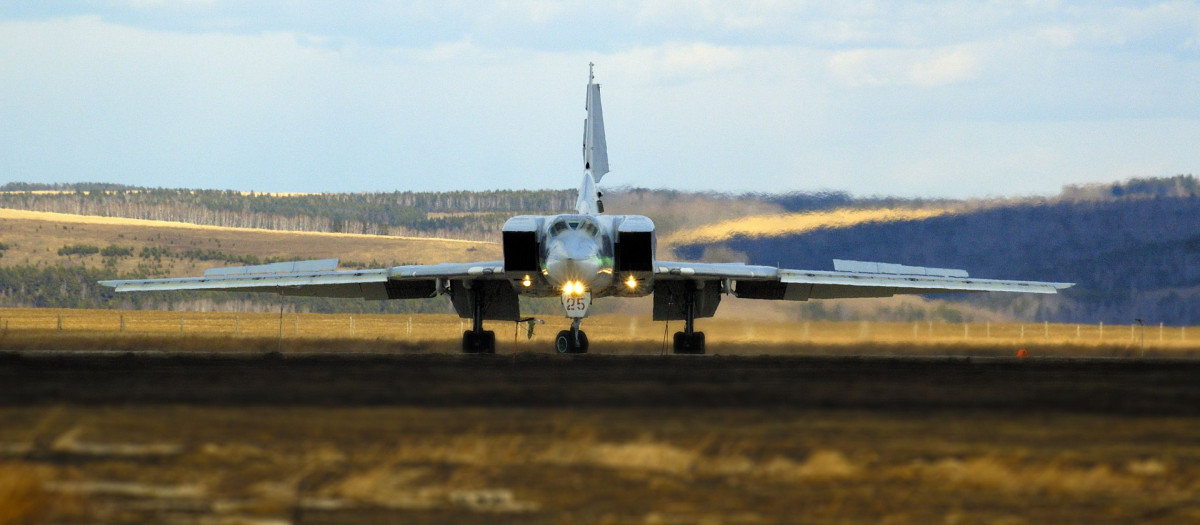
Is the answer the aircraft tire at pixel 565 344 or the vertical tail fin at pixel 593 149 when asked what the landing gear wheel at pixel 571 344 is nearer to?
the aircraft tire at pixel 565 344

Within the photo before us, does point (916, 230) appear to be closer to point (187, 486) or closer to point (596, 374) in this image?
point (596, 374)

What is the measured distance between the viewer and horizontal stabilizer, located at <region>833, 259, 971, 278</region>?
35.6 metres

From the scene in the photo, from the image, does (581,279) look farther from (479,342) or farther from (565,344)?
(479,342)

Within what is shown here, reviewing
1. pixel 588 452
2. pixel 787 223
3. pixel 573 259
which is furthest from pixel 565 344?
pixel 588 452

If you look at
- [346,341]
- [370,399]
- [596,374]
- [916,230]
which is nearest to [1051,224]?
[916,230]

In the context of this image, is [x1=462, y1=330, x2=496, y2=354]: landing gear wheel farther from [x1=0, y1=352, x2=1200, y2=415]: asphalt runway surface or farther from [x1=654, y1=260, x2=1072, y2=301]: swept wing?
[x1=0, y1=352, x2=1200, y2=415]: asphalt runway surface

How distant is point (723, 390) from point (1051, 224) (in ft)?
119

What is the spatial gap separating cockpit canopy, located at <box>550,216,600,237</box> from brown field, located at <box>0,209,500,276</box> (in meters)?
88.4

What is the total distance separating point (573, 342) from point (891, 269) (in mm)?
7899

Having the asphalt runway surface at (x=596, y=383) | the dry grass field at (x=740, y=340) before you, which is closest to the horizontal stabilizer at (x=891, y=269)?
the dry grass field at (x=740, y=340)

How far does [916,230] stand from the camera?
157 ft

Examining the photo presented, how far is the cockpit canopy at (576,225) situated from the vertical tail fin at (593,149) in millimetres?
6611

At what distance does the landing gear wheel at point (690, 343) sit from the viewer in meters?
36.6

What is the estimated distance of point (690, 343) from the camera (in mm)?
36656
